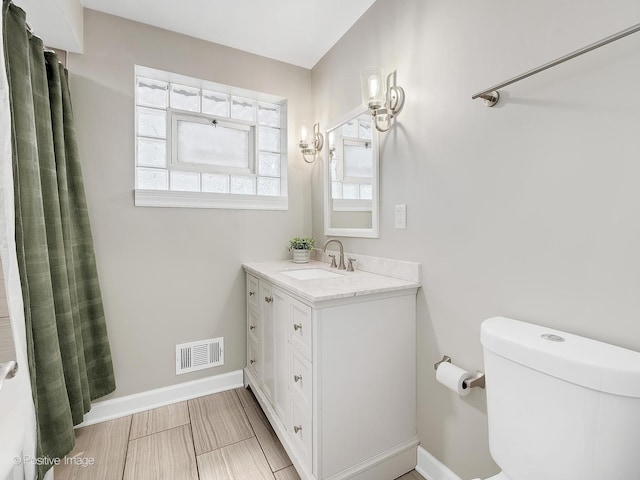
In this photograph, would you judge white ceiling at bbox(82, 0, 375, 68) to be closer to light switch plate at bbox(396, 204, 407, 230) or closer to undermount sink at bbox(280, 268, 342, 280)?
light switch plate at bbox(396, 204, 407, 230)

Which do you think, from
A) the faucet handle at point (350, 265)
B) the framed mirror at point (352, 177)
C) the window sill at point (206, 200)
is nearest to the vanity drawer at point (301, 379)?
the faucet handle at point (350, 265)

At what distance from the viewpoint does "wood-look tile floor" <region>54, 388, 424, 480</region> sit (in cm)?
142

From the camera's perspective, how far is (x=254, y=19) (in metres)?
1.88

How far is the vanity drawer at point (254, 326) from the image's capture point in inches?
74.8

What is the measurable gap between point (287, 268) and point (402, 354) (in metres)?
0.90

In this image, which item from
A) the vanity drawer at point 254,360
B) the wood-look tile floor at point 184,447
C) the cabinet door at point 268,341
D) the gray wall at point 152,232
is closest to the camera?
the wood-look tile floor at point 184,447

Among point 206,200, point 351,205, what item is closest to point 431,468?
point 351,205

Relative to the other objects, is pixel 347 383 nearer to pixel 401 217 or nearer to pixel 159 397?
pixel 401 217

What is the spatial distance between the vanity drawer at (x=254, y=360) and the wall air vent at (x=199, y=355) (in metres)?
0.19

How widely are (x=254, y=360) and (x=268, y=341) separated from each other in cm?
38

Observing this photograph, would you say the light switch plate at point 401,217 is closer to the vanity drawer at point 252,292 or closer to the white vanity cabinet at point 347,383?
the white vanity cabinet at point 347,383

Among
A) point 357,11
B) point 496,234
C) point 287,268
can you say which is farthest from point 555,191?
point 357,11

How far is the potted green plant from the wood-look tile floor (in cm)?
102

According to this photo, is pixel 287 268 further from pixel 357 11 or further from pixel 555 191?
pixel 357 11
